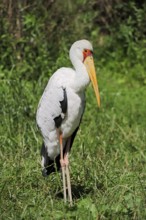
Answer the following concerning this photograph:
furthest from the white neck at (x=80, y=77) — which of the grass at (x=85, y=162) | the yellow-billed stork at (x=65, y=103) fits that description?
the grass at (x=85, y=162)

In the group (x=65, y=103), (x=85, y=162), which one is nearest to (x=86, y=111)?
(x=85, y=162)

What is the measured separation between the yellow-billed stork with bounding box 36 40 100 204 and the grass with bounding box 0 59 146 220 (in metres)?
0.23

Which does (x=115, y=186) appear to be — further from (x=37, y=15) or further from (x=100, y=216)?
(x=37, y=15)

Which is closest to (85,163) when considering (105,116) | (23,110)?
(23,110)

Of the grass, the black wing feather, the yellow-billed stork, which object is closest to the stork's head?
the yellow-billed stork

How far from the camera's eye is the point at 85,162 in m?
6.25

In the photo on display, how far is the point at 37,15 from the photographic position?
31.1ft

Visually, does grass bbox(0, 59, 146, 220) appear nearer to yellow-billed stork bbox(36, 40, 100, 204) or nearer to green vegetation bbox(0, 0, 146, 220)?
green vegetation bbox(0, 0, 146, 220)

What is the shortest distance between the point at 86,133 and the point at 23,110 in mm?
647

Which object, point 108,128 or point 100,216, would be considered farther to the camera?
point 108,128

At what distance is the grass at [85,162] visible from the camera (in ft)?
17.0

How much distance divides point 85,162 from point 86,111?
2175 millimetres

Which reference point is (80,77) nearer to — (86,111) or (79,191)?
(79,191)

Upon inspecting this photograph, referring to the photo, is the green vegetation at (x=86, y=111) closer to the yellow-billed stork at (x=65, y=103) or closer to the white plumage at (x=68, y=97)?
the yellow-billed stork at (x=65, y=103)
